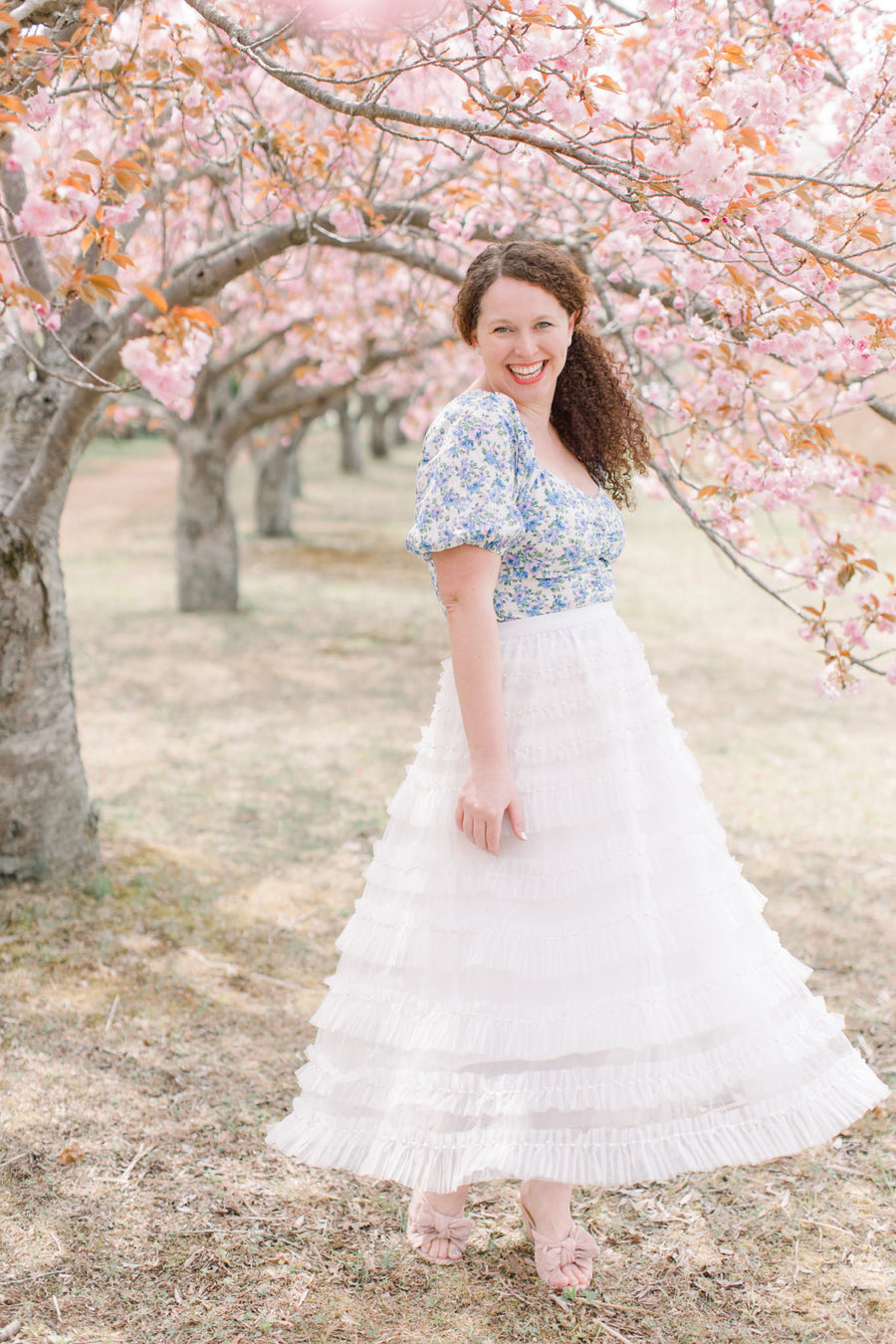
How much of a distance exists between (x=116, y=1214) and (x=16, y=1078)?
0.64m

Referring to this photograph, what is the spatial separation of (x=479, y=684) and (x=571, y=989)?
589 mm

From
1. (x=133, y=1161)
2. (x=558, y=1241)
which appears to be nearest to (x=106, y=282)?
(x=133, y=1161)

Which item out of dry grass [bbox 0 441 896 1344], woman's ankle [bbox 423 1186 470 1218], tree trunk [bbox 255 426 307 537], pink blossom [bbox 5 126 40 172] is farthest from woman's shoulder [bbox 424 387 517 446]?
tree trunk [bbox 255 426 307 537]

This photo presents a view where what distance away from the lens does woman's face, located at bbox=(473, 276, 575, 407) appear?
2088mm

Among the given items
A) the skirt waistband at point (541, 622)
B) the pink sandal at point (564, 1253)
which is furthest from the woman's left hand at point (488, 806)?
the pink sandal at point (564, 1253)

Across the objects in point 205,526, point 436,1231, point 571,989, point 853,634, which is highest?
point 853,634

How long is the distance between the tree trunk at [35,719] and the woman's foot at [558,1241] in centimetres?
236

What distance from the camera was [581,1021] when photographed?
1990 millimetres

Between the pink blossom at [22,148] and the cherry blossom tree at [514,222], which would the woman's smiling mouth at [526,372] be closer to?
the cherry blossom tree at [514,222]

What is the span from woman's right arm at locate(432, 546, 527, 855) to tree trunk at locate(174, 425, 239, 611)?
8319mm

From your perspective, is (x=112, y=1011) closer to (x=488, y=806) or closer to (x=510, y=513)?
(x=488, y=806)

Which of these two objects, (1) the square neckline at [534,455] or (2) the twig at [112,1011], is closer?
(1) the square neckline at [534,455]

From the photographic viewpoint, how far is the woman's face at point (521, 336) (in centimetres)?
209

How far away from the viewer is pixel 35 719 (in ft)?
12.5
